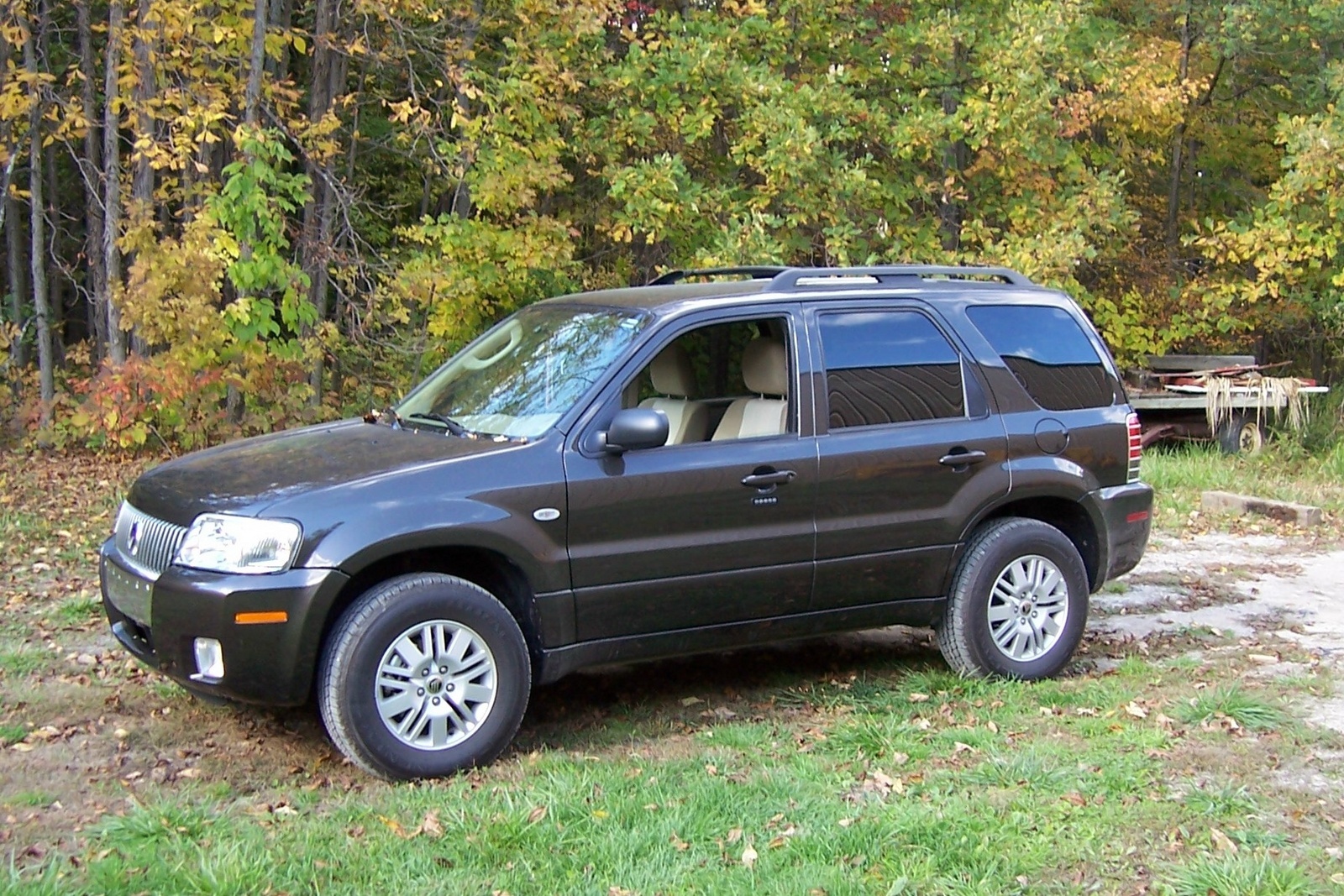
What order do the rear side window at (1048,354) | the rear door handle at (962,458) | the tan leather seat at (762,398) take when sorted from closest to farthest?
the tan leather seat at (762,398) → the rear door handle at (962,458) → the rear side window at (1048,354)

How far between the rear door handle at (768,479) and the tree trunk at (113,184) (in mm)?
8540

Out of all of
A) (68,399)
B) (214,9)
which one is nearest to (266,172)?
(214,9)

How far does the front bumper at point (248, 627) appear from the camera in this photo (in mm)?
4910

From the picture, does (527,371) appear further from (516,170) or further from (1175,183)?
(1175,183)

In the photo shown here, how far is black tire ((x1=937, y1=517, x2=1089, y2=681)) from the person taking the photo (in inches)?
254

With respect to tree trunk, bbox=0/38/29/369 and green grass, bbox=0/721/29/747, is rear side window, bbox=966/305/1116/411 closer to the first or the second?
A: green grass, bbox=0/721/29/747

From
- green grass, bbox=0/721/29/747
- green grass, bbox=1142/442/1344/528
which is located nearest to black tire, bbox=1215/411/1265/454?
green grass, bbox=1142/442/1344/528

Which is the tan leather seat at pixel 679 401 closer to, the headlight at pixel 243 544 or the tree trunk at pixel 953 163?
the headlight at pixel 243 544

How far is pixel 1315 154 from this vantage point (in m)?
17.0

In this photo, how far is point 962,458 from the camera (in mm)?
6379

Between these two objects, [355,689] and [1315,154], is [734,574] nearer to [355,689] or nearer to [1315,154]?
[355,689]

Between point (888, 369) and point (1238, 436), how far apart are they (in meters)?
11.5

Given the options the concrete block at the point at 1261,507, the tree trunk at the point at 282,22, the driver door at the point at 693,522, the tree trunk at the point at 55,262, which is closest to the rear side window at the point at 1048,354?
the driver door at the point at 693,522

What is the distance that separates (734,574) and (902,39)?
12167 millimetres
